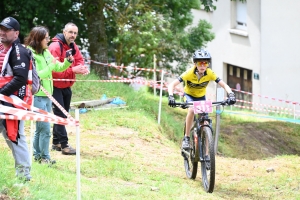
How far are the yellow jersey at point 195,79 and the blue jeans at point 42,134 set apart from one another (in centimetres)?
180

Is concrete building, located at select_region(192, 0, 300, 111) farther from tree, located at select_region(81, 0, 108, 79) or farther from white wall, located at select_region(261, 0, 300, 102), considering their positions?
tree, located at select_region(81, 0, 108, 79)

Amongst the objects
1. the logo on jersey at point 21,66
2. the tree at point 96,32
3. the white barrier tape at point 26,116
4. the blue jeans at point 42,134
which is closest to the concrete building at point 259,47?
the tree at point 96,32

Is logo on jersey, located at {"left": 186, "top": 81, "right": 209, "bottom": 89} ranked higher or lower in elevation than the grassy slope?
higher

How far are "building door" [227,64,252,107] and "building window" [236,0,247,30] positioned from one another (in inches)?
72.8

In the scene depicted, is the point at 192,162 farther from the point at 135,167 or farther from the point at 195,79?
the point at 195,79

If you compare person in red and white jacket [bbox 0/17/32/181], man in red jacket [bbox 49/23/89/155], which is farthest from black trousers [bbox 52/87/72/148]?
person in red and white jacket [bbox 0/17/32/181]

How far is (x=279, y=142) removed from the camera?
17.7m

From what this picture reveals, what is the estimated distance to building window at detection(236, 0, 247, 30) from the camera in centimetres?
2978

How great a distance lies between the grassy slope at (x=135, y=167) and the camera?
8148 mm

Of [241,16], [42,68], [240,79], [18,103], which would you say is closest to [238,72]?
[240,79]

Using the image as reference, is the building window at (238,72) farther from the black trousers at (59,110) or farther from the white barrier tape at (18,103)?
the white barrier tape at (18,103)

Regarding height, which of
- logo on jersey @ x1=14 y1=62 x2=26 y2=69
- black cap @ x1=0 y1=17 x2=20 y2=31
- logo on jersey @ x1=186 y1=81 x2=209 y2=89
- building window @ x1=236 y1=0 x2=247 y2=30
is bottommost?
logo on jersey @ x1=186 y1=81 x2=209 y2=89

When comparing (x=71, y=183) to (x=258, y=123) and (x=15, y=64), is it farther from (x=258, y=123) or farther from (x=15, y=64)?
(x=258, y=123)

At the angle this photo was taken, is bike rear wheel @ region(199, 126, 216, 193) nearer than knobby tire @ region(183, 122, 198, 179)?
Yes
